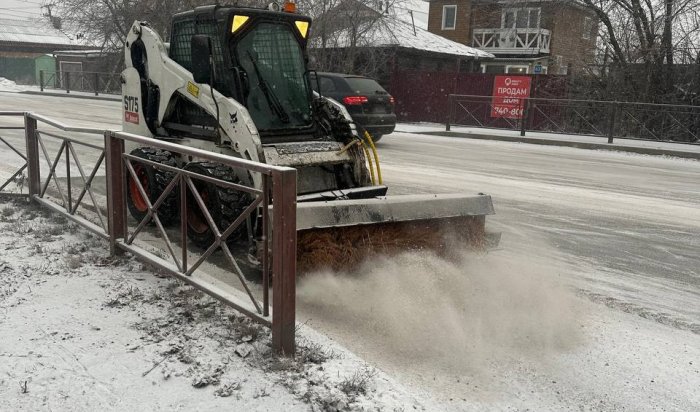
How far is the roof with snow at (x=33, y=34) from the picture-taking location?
5284 cm

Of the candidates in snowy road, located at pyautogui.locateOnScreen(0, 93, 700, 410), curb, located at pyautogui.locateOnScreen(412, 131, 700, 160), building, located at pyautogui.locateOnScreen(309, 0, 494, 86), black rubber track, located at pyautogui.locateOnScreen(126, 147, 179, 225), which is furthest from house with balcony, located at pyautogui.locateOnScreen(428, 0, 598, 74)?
black rubber track, located at pyautogui.locateOnScreen(126, 147, 179, 225)

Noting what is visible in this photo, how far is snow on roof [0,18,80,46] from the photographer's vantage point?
174 feet

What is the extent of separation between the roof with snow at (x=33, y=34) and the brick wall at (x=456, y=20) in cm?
3070

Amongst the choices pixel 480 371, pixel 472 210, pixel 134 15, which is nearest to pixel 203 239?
pixel 472 210

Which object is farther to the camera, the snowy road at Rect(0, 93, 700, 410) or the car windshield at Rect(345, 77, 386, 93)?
the car windshield at Rect(345, 77, 386, 93)

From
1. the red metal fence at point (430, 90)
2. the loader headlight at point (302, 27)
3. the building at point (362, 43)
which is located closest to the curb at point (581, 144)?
the red metal fence at point (430, 90)

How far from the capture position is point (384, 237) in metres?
5.07

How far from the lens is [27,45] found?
175 feet

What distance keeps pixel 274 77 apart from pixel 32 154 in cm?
306

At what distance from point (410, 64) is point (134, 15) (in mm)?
13343

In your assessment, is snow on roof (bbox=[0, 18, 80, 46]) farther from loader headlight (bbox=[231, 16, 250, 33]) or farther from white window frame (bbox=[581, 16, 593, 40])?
loader headlight (bbox=[231, 16, 250, 33])

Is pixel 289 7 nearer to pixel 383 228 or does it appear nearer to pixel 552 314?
pixel 383 228

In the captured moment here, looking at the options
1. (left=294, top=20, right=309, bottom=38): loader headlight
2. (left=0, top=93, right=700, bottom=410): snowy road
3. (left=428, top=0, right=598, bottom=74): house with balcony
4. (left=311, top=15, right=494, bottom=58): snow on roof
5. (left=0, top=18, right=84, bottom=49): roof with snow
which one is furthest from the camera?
(left=0, top=18, right=84, bottom=49): roof with snow

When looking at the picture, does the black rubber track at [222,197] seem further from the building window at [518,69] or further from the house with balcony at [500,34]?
the building window at [518,69]
